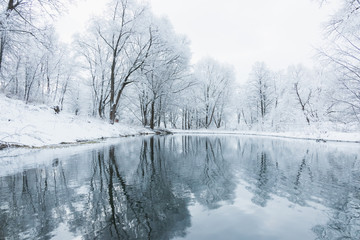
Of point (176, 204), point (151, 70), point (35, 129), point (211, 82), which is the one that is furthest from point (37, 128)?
point (211, 82)

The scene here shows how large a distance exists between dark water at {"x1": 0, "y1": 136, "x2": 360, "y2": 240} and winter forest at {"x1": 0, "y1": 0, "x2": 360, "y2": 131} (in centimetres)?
738

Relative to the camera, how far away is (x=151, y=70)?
75.0 feet

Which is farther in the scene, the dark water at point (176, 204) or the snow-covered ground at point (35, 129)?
the snow-covered ground at point (35, 129)

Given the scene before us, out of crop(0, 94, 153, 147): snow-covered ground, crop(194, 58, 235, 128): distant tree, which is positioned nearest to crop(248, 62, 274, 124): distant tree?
crop(194, 58, 235, 128): distant tree

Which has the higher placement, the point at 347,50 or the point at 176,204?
the point at 347,50

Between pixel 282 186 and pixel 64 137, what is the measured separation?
451 inches

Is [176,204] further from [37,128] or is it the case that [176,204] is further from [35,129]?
[37,128]

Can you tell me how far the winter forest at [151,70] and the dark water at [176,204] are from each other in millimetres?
7376

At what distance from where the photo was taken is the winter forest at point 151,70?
10625 mm

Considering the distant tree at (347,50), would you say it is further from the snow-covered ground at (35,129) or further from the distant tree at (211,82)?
the distant tree at (211,82)

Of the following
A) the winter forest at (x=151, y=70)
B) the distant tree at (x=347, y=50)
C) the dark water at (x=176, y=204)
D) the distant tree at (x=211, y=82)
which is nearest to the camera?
the dark water at (x=176, y=204)

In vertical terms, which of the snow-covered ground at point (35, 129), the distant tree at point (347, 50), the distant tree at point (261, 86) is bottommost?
the snow-covered ground at point (35, 129)

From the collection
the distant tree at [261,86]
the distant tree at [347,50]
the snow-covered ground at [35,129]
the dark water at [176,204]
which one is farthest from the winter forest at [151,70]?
the dark water at [176,204]

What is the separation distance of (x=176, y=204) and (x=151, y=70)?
20776mm
